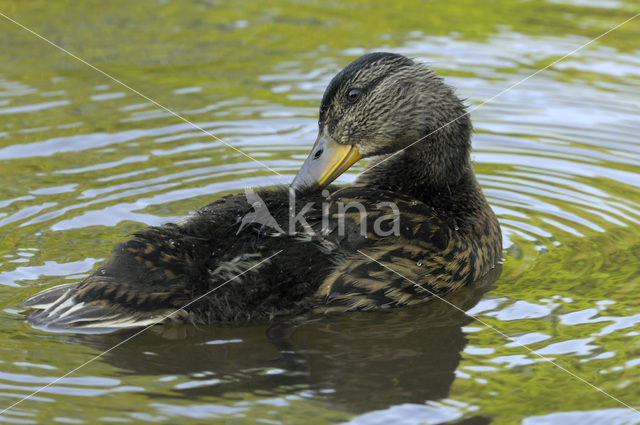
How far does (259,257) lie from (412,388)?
1.11m

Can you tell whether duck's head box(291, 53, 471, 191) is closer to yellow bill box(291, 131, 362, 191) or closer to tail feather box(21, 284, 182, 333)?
yellow bill box(291, 131, 362, 191)

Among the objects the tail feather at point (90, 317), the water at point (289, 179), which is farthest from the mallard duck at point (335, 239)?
the water at point (289, 179)

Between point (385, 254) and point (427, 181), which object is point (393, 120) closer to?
point (427, 181)

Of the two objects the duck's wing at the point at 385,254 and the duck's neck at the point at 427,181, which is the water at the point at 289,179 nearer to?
the duck's wing at the point at 385,254

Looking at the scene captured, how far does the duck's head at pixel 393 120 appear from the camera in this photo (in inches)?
242

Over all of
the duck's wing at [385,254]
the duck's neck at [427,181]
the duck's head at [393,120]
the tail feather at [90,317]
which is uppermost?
the duck's head at [393,120]

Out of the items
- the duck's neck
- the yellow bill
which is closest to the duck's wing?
the yellow bill

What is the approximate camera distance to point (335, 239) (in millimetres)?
5398

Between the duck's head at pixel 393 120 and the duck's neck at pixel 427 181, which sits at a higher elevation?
the duck's head at pixel 393 120

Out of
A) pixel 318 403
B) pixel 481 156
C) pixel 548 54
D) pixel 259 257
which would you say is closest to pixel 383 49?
pixel 548 54

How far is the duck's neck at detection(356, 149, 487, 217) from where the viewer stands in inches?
246

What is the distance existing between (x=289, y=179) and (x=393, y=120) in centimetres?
148

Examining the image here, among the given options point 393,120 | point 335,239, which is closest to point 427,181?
point 393,120

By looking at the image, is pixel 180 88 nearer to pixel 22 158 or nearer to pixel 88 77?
pixel 88 77
